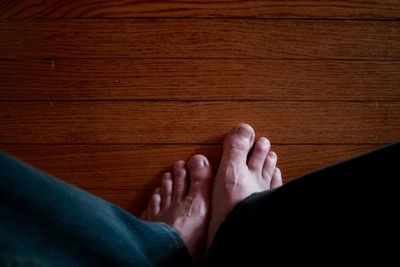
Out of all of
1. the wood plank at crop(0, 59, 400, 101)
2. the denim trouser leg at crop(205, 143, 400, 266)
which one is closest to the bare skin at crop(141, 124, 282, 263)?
the wood plank at crop(0, 59, 400, 101)

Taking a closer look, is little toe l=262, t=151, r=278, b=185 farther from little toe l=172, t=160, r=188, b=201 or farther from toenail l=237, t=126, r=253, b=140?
little toe l=172, t=160, r=188, b=201

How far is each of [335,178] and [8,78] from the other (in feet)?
2.43

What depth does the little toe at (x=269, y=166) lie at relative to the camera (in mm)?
787

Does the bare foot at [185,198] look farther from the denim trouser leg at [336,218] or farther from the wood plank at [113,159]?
the denim trouser leg at [336,218]

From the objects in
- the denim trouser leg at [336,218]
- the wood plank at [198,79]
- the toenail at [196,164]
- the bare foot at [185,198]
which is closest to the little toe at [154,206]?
the bare foot at [185,198]

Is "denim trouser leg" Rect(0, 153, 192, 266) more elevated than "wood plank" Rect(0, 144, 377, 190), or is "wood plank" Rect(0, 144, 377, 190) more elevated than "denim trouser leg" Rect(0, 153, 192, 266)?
"denim trouser leg" Rect(0, 153, 192, 266)

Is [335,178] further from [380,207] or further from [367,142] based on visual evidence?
[367,142]

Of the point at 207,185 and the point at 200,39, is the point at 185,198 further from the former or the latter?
the point at 200,39

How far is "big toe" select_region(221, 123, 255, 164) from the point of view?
30.3 inches

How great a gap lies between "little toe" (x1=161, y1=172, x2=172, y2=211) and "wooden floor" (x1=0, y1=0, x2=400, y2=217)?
0.03m

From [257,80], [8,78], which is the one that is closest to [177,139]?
[257,80]

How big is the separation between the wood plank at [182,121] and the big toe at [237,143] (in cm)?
2

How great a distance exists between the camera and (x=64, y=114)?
0.79 m

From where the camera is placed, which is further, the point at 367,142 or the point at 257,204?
the point at 367,142
